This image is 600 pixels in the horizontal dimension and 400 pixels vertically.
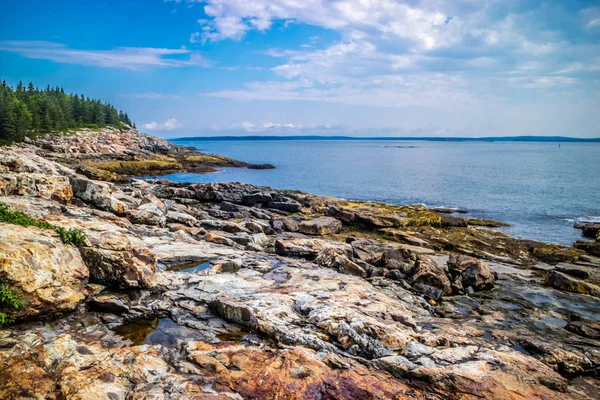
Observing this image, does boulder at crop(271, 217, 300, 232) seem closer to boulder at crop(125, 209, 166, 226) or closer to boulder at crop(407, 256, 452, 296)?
boulder at crop(125, 209, 166, 226)

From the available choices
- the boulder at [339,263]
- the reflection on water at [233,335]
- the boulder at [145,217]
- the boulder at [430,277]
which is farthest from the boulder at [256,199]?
the reflection on water at [233,335]

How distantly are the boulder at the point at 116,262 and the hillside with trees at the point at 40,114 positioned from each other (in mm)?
102076

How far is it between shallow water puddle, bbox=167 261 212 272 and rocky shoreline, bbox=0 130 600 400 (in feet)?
0.52

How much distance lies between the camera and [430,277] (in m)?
22.2

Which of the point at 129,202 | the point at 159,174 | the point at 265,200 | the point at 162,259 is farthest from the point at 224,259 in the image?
the point at 159,174

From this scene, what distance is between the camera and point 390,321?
14.6 m

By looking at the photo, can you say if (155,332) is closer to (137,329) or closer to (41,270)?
(137,329)

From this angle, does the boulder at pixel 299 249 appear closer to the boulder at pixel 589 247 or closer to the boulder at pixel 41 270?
the boulder at pixel 41 270

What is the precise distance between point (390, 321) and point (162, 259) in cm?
1271

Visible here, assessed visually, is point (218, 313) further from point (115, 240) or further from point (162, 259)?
point (162, 259)

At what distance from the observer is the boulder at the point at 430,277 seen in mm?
21969

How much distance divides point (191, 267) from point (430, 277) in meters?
14.7

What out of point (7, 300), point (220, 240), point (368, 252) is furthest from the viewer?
point (368, 252)

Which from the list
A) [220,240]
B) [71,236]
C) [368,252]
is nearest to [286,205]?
[220,240]
